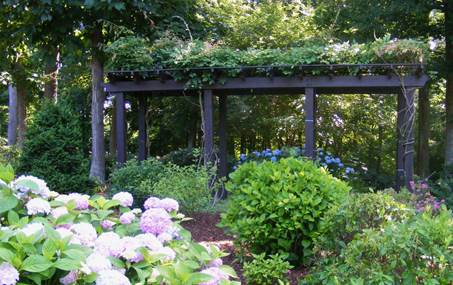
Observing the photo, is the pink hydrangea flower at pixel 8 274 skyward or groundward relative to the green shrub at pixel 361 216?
skyward

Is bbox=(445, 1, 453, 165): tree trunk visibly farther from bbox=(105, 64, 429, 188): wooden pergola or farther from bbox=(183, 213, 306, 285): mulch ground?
bbox=(183, 213, 306, 285): mulch ground

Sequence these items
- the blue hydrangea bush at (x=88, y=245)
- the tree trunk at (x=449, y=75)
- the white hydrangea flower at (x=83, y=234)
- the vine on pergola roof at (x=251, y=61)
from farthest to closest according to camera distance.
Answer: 1. the tree trunk at (x=449, y=75)
2. the vine on pergola roof at (x=251, y=61)
3. the white hydrangea flower at (x=83, y=234)
4. the blue hydrangea bush at (x=88, y=245)

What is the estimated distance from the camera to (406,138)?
7809mm

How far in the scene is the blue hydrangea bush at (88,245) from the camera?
1366 mm

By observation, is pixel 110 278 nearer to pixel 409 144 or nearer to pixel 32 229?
pixel 32 229

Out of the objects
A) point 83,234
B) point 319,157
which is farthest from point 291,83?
point 83,234

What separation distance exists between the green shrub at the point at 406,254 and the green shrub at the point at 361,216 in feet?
1.01

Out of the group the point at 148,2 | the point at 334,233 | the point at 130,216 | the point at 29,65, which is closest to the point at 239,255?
the point at 334,233

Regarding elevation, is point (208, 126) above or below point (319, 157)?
above

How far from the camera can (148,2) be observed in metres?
9.21

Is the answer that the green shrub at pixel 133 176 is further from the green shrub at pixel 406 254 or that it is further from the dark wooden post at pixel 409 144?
the green shrub at pixel 406 254

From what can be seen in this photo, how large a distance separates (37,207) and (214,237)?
142 inches

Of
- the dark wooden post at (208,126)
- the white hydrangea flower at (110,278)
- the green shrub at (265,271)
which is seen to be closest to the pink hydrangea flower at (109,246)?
the white hydrangea flower at (110,278)

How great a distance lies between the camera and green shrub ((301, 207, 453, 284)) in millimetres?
2691
